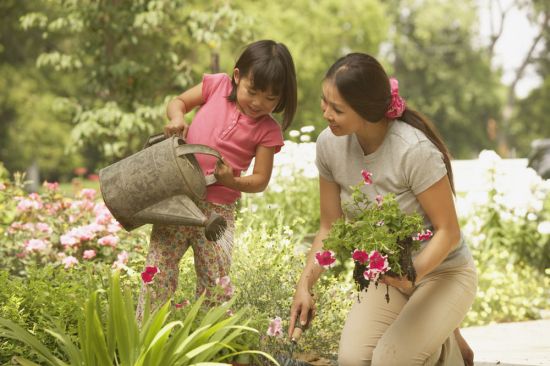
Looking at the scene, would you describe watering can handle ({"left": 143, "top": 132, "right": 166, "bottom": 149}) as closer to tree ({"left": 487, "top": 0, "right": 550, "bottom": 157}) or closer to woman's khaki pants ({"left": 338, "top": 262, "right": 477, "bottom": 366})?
woman's khaki pants ({"left": 338, "top": 262, "right": 477, "bottom": 366})

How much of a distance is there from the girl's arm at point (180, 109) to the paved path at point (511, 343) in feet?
5.74

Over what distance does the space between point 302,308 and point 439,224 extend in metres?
0.62

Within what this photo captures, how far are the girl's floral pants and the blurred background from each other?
386 cm

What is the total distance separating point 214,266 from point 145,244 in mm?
1700

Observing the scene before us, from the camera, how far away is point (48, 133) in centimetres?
2212

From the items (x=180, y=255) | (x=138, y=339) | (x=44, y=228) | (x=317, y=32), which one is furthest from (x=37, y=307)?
(x=317, y=32)

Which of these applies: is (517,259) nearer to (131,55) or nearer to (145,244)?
(145,244)

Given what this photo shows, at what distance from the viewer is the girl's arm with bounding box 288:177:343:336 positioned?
3252mm

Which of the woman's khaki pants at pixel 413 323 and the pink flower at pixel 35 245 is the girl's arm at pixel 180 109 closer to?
the woman's khaki pants at pixel 413 323

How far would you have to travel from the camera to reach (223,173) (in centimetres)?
316

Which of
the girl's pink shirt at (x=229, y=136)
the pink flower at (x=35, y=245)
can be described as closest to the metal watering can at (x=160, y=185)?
the girl's pink shirt at (x=229, y=136)

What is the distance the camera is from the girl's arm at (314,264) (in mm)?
3252

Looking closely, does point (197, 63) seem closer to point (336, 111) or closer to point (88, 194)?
point (88, 194)

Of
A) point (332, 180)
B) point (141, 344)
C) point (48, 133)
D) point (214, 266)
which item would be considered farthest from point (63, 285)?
point (48, 133)
